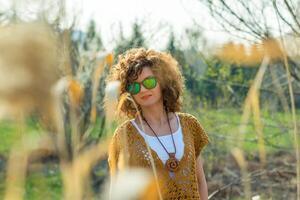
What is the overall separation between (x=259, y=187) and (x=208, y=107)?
1408 mm

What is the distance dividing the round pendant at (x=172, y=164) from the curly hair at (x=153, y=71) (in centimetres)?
28

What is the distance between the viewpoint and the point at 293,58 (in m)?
5.29

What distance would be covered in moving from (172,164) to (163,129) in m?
0.16

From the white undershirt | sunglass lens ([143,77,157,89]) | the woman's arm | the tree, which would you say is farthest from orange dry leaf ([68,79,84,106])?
the tree

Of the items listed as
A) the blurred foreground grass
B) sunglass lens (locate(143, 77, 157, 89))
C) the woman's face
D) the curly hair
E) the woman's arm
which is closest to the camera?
sunglass lens (locate(143, 77, 157, 89))

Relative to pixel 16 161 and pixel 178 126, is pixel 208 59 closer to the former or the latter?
pixel 178 126

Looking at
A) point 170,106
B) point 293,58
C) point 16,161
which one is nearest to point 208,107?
point 293,58

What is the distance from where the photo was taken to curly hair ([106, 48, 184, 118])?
2.57 meters

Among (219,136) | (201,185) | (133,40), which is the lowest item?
(219,136)

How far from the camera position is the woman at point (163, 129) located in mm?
2504

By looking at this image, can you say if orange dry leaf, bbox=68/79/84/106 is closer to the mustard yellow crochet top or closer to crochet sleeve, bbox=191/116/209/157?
the mustard yellow crochet top

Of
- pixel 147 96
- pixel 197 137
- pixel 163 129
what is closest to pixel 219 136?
pixel 197 137

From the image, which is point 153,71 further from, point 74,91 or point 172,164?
point 74,91

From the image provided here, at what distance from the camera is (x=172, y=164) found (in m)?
2.51
